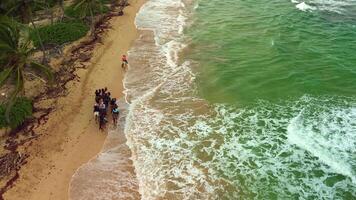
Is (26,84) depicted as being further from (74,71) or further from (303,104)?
(303,104)

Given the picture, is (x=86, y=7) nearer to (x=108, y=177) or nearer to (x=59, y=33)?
(x=59, y=33)

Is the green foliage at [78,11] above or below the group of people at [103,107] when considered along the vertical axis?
above

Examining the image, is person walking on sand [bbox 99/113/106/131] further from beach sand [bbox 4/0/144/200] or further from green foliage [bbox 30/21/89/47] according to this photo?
green foliage [bbox 30/21/89/47]

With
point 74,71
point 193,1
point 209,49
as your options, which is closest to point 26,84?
point 74,71

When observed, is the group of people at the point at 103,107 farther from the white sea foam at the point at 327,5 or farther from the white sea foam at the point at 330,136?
the white sea foam at the point at 327,5

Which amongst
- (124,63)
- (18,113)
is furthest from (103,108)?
(124,63)

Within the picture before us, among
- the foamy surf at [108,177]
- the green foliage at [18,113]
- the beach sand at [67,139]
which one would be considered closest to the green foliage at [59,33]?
the beach sand at [67,139]
